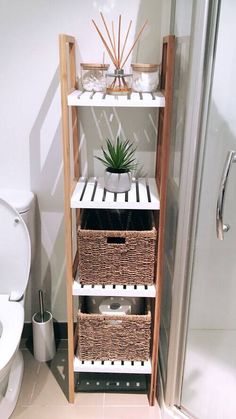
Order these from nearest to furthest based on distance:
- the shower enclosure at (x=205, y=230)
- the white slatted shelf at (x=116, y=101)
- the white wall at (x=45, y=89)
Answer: the shower enclosure at (x=205, y=230) → the white slatted shelf at (x=116, y=101) → the white wall at (x=45, y=89)

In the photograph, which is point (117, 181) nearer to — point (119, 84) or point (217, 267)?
point (119, 84)

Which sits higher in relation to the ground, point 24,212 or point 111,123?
point 111,123

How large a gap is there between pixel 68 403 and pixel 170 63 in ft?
4.45

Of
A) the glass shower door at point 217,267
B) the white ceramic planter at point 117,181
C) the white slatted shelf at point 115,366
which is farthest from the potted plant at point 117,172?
the white slatted shelf at point 115,366

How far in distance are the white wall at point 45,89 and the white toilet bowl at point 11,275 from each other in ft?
0.69

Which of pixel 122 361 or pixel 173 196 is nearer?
pixel 173 196

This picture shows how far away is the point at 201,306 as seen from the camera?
62.7 inches

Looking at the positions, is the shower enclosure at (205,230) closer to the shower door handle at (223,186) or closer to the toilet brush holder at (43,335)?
the shower door handle at (223,186)

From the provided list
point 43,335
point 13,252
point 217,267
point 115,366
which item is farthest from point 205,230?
point 43,335

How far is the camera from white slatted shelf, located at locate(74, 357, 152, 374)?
1555mm

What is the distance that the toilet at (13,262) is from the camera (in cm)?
152

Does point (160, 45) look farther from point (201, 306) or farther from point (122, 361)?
point (122, 361)

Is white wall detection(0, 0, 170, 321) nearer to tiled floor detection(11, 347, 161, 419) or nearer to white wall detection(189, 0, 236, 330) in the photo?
white wall detection(189, 0, 236, 330)

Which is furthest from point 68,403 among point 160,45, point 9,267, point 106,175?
point 160,45
